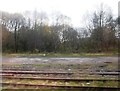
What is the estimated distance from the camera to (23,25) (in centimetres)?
3481

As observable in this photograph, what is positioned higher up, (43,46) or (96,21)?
(96,21)

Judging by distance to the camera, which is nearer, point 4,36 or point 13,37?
point 4,36

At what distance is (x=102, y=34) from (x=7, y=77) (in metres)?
24.8

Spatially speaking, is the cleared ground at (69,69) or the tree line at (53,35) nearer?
the cleared ground at (69,69)

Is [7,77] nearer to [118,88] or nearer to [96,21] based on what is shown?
[118,88]

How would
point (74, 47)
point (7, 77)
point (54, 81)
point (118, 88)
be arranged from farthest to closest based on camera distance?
point (74, 47) < point (7, 77) < point (54, 81) < point (118, 88)

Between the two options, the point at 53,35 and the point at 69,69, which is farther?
the point at 53,35

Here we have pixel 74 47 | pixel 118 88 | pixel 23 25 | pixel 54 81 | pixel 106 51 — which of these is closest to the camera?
pixel 118 88

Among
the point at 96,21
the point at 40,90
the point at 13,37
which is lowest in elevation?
the point at 40,90

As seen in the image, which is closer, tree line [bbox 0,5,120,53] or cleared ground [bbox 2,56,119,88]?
cleared ground [bbox 2,56,119,88]

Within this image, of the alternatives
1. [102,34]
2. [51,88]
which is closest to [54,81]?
[51,88]

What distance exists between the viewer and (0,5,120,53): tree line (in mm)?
31906

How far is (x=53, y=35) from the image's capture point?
33625 millimetres

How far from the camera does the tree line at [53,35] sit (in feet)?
105
